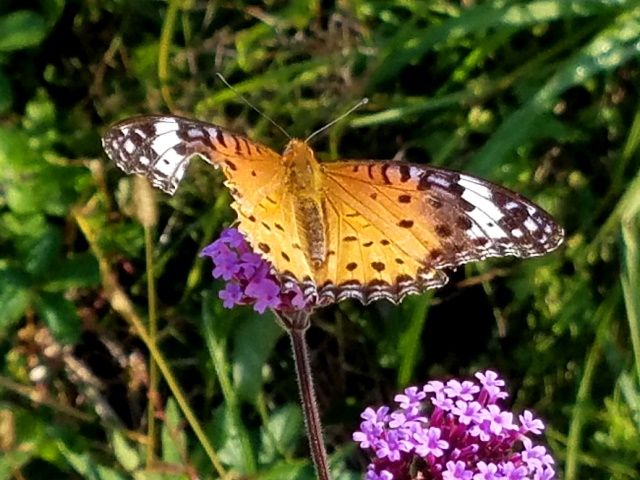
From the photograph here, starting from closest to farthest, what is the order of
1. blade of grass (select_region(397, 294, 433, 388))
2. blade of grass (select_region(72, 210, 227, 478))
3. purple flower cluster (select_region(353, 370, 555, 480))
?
purple flower cluster (select_region(353, 370, 555, 480))
blade of grass (select_region(72, 210, 227, 478))
blade of grass (select_region(397, 294, 433, 388))

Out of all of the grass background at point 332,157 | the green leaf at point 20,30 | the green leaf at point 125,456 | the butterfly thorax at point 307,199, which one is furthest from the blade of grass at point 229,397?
the green leaf at point 20,30

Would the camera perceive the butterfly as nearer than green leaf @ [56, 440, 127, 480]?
Yes

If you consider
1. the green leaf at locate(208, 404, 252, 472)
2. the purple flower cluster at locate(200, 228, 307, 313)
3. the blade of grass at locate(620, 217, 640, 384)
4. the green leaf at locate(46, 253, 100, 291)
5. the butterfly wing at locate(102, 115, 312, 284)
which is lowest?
the green leaf at locate(208, 404, 252, 472)

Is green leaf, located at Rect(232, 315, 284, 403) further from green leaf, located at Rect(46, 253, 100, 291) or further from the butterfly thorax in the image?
the butterfly thorax

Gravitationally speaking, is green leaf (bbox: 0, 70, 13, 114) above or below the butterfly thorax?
below

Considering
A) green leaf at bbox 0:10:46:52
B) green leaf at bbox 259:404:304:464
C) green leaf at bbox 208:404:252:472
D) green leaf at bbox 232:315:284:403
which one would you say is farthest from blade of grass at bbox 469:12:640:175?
green leaf at bbox 0:10:46:52

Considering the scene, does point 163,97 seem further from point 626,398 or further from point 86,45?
point 626,398

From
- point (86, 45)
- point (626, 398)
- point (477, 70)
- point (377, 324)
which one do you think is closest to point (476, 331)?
point (377, 324)
